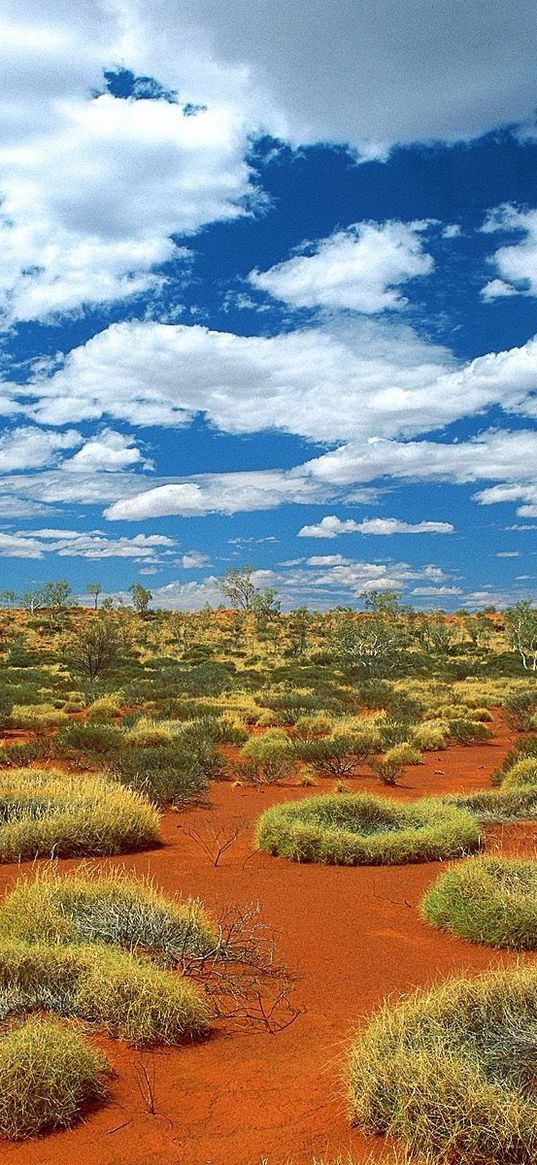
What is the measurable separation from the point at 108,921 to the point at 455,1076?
11.3 feet

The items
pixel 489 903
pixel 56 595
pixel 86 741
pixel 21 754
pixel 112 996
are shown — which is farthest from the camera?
pixel 56 595

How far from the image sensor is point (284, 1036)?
18.8 ft

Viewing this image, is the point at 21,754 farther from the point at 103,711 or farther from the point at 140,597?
the point at 140,597

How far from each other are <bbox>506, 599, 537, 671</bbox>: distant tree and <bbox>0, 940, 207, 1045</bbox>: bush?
46413mm

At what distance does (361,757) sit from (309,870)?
9955 mm

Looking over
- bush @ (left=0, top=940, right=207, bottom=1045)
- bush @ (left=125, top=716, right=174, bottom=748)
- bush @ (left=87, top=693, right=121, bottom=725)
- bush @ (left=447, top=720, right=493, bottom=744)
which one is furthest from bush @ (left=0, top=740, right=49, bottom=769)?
bush @ (left=0, top=940, right=207, bottom=1045)

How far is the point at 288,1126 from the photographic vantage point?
4.49 m

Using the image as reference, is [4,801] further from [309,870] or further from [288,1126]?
[288,1126]

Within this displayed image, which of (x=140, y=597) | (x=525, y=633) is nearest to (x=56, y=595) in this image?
(x=140, y=597)

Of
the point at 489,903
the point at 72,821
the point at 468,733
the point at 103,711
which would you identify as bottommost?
the point at 468,733

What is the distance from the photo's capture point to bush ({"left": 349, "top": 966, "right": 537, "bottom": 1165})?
4047mm

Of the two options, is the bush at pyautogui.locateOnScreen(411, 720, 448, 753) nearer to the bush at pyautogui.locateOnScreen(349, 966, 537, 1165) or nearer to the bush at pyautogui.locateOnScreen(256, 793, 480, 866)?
the bush at pyautogui.locateOnScreen(256, 793, 480, 866)

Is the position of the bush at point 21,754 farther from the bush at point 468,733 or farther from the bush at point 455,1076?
the bush at point 455,1076

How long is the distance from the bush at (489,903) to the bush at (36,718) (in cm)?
1820
